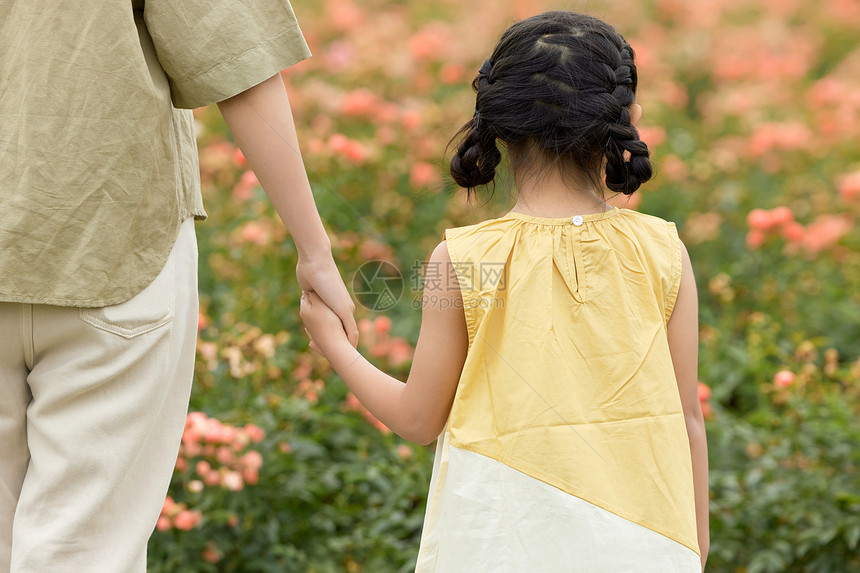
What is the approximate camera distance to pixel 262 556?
2121mm

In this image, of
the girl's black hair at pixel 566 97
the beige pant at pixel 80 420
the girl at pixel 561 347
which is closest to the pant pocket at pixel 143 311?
the beige pant at pixel 80 420

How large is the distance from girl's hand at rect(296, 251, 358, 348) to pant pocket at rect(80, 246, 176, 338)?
7.9 inches

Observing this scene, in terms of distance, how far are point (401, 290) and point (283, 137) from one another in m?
2.10

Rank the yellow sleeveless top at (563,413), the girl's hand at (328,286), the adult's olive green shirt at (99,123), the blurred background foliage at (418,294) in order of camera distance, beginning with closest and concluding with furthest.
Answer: the adult's olive green shirt at (99,123)
the yellow sleeveless top at (563,413)
the girl's hand at (328,286)
the blurred background foliage at (418,294)

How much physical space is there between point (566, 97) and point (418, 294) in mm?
1494

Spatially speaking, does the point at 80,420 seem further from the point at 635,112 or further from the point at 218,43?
the point at 635,112

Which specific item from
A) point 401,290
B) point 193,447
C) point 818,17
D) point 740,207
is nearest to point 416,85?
point 401,290

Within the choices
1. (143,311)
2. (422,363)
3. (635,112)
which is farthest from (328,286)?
(635,112)

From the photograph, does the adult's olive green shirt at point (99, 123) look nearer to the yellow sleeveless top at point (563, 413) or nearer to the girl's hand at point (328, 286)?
the girl's hand at point (328, 286)

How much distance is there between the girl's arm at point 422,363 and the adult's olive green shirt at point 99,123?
31 cm

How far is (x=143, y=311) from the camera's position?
1111mm

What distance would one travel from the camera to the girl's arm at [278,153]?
1.17m

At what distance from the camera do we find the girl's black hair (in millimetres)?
1179

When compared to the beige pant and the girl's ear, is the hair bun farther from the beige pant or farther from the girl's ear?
the beige pant
